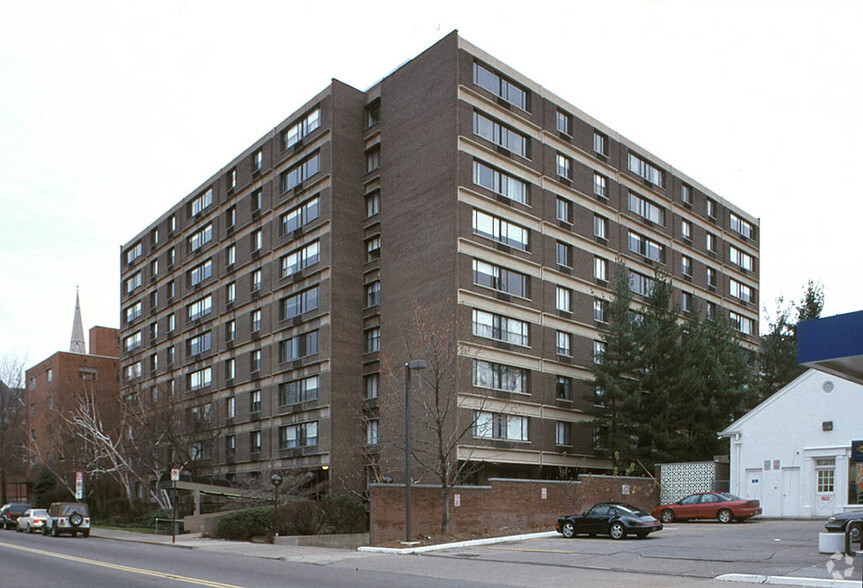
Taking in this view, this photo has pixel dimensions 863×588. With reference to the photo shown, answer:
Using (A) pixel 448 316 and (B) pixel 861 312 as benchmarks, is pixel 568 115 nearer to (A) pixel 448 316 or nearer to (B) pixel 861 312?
(A) pixel 448 316

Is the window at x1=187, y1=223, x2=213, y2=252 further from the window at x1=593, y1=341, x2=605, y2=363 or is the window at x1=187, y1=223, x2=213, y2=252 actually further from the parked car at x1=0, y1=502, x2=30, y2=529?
the window at x1=593, y1=341, x2=605, y2=363

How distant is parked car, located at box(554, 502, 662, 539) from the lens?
27.8m

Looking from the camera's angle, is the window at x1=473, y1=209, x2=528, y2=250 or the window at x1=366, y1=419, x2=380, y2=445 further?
the window at x1=366, y1=419, x2=380, y2=445

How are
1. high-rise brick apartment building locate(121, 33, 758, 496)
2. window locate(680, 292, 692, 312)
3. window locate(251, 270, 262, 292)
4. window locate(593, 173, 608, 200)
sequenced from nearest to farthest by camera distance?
high-rise brick apartment building locate(121, 33, 758, 496)
window locate(593, 173, 608, 200)
window locate(251, 270, 262, 292)
window locate(680, 292, 692, 312)

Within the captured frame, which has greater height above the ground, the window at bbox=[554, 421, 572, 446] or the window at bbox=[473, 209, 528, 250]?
the window at bbox=[473, 209, 528, 250]

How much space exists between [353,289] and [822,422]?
1077 inches

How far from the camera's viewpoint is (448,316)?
139 feet

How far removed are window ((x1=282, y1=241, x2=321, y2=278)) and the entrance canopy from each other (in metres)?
39.8

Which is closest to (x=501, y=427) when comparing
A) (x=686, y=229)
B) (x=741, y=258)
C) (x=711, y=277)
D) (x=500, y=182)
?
(x=500, y=182)

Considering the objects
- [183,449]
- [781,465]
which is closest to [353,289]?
[183,449]

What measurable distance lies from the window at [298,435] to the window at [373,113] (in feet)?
63.6

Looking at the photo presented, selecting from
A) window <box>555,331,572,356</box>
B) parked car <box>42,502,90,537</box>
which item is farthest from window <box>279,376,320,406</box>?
window <box>555,331,572,356</box>

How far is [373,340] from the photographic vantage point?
50.3 metres

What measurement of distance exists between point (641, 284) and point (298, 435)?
25.6 metres
